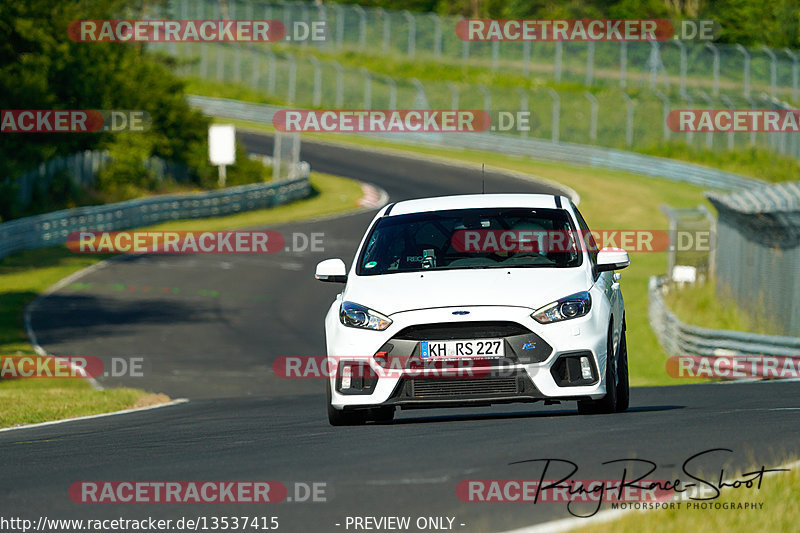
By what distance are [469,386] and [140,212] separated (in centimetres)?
3446

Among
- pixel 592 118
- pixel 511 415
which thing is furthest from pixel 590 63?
pixel 511 415

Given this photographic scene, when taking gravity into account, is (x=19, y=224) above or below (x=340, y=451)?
below

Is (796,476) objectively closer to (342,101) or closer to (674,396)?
(674,396)

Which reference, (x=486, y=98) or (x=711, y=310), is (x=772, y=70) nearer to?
(x=486, y=98)

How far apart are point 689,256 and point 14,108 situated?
2020 cm

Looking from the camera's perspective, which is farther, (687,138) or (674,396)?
(687,138)

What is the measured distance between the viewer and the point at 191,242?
40406mm

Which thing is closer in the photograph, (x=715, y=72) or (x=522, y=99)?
(x=715, y=72)

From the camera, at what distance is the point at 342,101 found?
2790 inches

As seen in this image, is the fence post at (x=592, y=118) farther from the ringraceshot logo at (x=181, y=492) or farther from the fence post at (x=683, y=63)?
the ringraceshot logo at (x=181, y=492)

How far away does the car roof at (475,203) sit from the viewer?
11.3 metres

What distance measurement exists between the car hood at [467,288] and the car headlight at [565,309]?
0.04 m

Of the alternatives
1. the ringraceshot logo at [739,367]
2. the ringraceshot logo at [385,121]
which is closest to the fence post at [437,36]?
the ringraceshot logo at [385,121]

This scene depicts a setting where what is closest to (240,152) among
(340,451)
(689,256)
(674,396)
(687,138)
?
(687,138)
